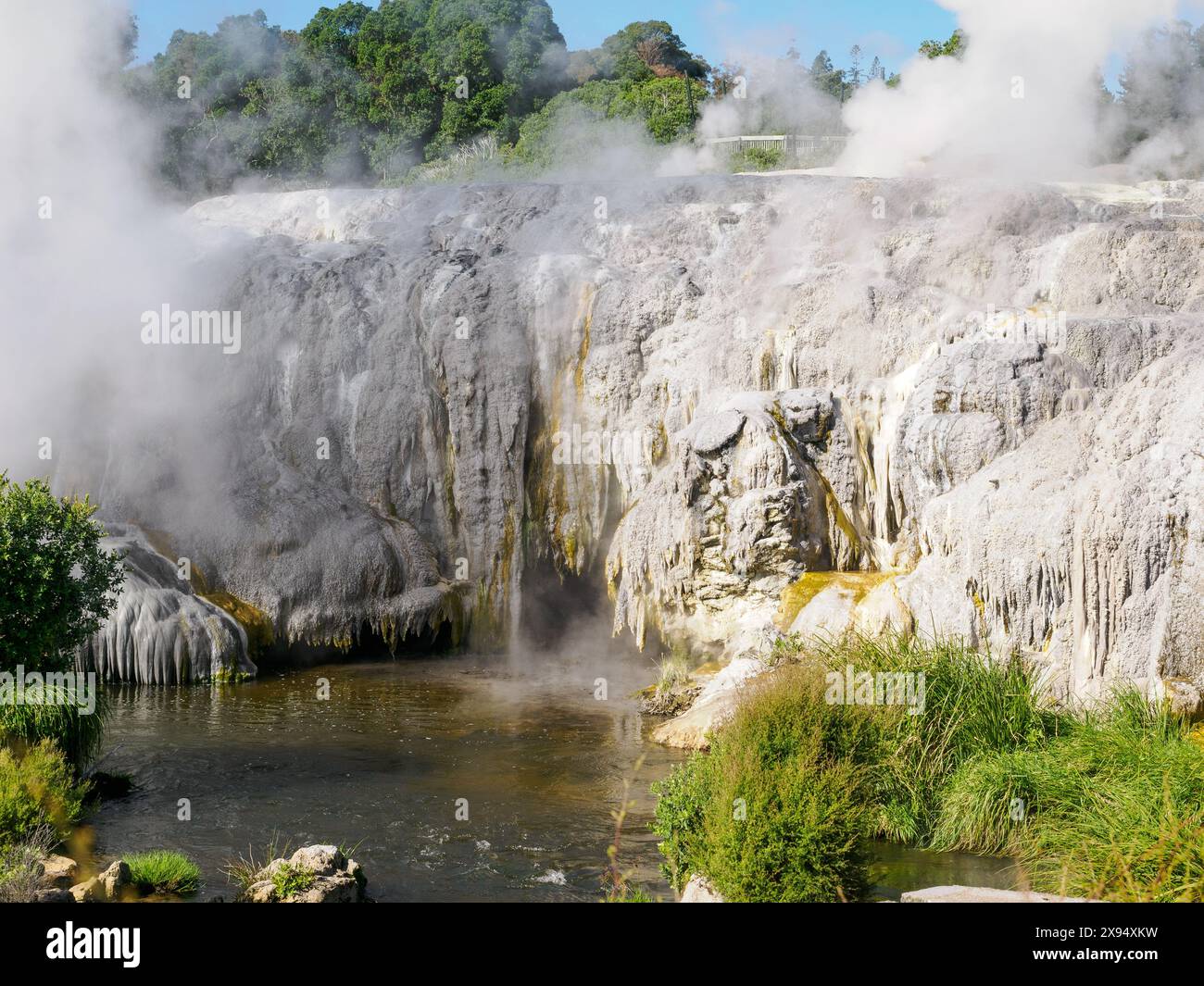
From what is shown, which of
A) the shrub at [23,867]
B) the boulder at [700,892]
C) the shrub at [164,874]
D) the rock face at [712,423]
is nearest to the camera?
the boulder at [700,892]

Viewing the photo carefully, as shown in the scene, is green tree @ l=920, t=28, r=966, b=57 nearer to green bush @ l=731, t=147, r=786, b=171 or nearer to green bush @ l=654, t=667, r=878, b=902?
green bush @ l=731, t=147, r=786, b=171

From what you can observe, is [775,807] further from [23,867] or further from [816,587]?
[816,587]

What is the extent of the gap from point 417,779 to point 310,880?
12.2ft

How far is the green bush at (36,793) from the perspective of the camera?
30.8 feet

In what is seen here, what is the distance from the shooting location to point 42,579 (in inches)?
444

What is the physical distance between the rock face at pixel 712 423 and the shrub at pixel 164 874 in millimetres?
7121

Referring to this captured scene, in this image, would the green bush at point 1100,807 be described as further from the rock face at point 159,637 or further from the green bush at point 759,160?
the green bush at point 759,160

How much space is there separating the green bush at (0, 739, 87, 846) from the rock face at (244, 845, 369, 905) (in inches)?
70.7

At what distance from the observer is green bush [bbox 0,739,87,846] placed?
9.40 meters

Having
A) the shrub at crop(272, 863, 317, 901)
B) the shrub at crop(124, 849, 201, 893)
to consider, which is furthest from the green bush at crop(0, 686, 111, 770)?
the shrub at crop(272, 863, 317, 901)

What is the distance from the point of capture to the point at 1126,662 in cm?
1170

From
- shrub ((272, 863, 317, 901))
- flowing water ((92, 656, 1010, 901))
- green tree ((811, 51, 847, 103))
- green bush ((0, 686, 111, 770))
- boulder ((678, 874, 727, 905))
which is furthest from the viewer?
green tree ((811, 51, 847, 103))

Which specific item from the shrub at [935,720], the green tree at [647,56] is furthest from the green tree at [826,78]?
the shrub at [935,720]
